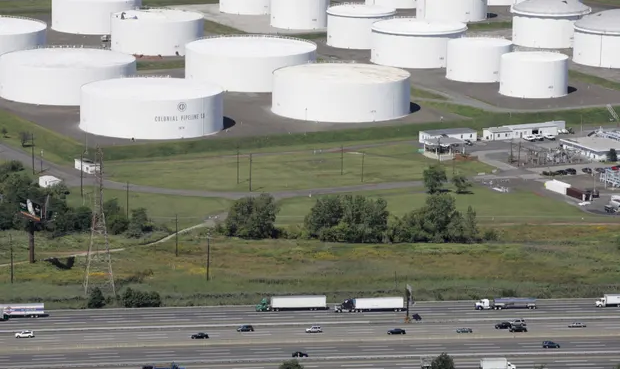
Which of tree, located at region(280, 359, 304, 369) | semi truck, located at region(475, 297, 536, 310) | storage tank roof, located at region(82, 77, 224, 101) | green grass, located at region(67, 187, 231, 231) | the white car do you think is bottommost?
green grass, located at region(67, 187, 231, 231)

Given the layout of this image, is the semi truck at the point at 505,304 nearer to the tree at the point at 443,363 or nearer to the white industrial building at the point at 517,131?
the tree at the point at 443,363

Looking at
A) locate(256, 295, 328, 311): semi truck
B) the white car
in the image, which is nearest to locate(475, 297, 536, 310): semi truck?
locate(256, 295, 328, 311): semi truck

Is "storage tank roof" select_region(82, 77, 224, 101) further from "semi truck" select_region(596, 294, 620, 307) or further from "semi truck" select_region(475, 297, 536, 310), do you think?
"semi truck" select_region(596, 294, 620, 307)

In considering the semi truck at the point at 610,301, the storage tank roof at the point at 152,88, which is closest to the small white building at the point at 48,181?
the storage tank roof at the point at 152,88

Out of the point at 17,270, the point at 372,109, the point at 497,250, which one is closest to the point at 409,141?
the point at 372,109

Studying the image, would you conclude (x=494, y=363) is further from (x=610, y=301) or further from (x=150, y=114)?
(x=150, y=114)

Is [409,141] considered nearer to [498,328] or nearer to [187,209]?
[187,209]

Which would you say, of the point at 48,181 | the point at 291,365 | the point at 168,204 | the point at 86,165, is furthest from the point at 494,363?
the point at 86,165
